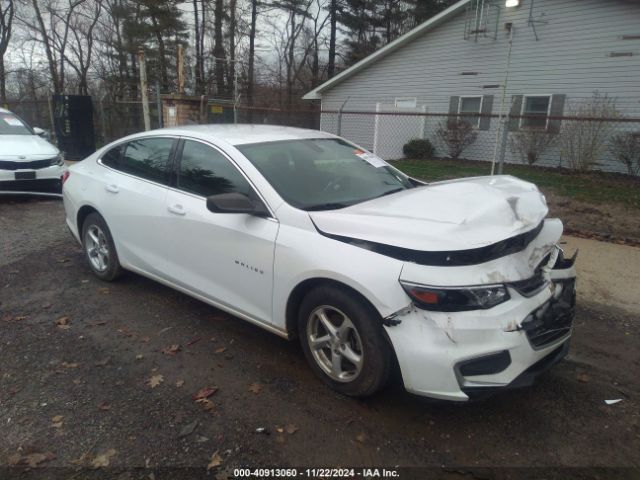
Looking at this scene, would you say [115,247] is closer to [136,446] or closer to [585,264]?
[136,446]

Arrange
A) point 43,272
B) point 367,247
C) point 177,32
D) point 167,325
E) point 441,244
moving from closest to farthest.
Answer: point 441,244
point 367,247
point 167,325
point 43,272
point 177,32

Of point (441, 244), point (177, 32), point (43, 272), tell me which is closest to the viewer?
point (441, 244)

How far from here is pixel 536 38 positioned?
14469 millimetres

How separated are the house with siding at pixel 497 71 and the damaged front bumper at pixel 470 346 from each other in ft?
29.7

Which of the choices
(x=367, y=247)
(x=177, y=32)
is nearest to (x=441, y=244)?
(x=367, y=247)

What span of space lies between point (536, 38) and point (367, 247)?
577 inches

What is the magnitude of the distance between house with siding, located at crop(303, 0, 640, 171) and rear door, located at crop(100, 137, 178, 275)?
24.7 feet

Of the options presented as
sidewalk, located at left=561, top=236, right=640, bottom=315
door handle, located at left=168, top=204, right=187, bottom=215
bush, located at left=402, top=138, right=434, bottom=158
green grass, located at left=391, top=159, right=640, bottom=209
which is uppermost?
door handle, located at left=168, top=204, right=187, bottom=215

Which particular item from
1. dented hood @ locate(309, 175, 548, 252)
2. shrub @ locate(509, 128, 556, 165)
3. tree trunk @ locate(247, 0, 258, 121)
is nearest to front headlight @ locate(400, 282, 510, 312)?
dented hood @ locate(309, 175, 548, 252)

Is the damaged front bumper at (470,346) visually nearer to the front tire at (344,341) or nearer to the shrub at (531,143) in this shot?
the front tire at (344,341)

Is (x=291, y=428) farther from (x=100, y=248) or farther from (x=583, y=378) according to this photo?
(x=100, y=248)

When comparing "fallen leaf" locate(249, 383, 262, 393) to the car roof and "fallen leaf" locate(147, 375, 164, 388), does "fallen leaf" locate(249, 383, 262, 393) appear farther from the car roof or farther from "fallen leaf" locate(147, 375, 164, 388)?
the car roof

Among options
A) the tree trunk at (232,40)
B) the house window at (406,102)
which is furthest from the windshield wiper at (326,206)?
the tree trunk at (232,40)

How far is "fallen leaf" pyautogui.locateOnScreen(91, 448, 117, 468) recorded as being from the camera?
2.45 meters
